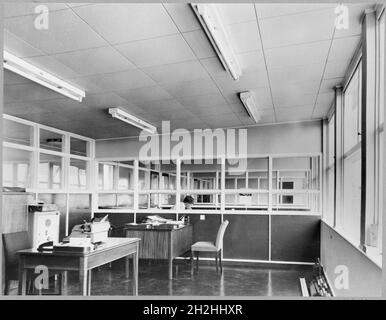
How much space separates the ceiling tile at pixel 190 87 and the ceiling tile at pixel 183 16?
121cm

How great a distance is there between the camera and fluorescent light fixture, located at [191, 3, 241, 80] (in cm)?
234

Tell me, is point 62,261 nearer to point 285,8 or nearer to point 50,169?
point 285,8

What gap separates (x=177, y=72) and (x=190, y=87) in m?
0.54

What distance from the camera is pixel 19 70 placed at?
3322 millimetres

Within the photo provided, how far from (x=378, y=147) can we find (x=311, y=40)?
3.67 feet

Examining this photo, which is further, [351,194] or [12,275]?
[351,194]

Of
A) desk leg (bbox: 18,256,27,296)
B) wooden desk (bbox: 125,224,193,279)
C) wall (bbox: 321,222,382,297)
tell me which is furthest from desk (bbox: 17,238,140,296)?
wall (bbox: 321,222,382,297)

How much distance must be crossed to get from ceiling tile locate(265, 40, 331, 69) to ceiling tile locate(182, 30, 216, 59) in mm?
537

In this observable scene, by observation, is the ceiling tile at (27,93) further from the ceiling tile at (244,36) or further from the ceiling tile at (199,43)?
the ceiling tile at (244,36)

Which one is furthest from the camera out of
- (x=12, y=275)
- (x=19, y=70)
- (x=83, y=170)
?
(x=83, y=170)

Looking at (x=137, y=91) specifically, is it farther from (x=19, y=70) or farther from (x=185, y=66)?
(x=19, y=70)

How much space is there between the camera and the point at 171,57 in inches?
→ 128
